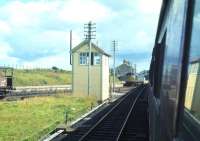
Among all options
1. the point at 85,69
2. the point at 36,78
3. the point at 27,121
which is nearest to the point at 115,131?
the point at 27,121

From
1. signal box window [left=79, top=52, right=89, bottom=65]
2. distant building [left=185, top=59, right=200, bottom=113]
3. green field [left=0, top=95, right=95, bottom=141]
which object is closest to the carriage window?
distant building [left=185, top=59, right=200, bottom=113]

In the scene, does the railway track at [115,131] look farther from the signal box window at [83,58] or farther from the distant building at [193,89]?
the signal box window at [83,58]

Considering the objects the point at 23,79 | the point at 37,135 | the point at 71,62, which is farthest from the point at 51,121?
the point at 23,79

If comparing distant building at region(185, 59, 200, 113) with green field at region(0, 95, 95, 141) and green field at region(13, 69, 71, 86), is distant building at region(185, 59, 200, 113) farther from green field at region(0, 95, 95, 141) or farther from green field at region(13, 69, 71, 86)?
green field at region(13, 69, 71, 86)

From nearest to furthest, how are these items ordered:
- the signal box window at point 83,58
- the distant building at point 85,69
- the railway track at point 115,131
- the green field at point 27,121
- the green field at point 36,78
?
the railway track at point 115,131
the green field at point 27,121
the distant building at point 85,69
the signal box window at point 83,58
the green field at point 36,78

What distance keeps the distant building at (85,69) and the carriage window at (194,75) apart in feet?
169

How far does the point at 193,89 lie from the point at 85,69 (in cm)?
5276

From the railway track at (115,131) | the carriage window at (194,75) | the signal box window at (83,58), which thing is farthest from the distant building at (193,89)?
the signal box window at (83,58)

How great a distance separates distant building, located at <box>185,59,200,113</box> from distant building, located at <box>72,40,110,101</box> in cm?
5162

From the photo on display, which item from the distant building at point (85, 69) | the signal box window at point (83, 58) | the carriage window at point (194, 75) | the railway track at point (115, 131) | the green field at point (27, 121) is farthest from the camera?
the signal box window at point (83, 58)

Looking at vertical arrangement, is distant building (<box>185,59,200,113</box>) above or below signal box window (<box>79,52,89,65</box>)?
below

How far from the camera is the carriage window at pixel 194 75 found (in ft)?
7.86

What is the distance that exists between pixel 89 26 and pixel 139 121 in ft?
122

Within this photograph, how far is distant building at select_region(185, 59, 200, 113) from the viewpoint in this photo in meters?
2.42
